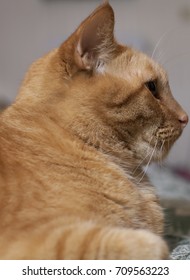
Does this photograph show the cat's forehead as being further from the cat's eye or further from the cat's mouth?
the cat's mouth

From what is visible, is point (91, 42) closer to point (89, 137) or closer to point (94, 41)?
point (94, 41)

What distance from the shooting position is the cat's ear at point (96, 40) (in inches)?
44.1

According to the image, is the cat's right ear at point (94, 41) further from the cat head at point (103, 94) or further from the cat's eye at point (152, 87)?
the cat's eye at point (152, 87)

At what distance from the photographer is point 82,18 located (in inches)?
144

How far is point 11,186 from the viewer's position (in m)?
1.00

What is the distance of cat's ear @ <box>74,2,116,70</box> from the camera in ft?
3.67

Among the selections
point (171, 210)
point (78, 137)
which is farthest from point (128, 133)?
point (171, 210)

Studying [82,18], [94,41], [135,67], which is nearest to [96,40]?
[94,41]

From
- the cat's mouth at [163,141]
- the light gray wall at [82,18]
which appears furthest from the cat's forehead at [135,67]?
the light gray wall at [82,18]

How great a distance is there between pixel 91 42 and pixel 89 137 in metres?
0.21

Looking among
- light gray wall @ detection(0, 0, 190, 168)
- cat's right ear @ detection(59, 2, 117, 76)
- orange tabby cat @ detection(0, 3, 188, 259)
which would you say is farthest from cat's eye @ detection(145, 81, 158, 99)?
light gray wall @ detection(0, 0, 190, 168)

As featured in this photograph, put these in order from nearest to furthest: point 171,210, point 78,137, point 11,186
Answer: point 11,186, point 78,137, point 171,210
